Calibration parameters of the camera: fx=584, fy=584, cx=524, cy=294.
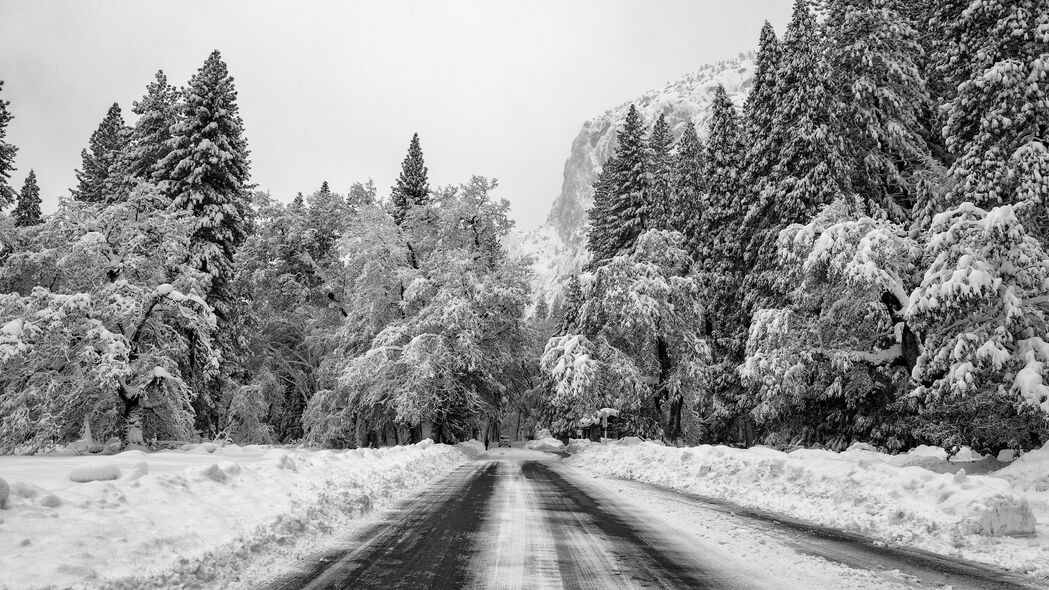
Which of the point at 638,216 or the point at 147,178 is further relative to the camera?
the point at 638,216

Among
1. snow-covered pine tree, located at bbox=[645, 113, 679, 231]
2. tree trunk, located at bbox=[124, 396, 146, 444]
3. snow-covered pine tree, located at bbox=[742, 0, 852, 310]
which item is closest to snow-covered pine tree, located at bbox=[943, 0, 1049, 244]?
snow-covered pine tree, located at bbox=[742, 0, 852, 310]

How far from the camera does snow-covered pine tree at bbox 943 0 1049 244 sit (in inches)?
579

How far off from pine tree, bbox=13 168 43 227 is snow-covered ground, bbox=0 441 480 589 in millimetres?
38842

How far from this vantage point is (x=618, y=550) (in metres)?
6.17

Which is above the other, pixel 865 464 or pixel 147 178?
pixel 147 178

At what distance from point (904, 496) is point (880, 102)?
58.7 feet

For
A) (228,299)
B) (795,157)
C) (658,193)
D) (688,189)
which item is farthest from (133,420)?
(688,189)

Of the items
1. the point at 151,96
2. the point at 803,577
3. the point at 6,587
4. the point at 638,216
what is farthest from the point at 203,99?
the point at 803,577

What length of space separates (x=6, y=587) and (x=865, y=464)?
1081 centimetres

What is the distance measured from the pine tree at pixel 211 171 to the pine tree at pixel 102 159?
6.47 metres

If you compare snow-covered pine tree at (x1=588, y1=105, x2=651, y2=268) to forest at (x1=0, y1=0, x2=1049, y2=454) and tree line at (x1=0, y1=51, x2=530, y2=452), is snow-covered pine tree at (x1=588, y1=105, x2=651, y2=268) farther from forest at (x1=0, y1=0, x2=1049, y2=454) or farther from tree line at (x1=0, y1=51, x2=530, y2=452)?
tree line at (x1=0, y1=51, x2=530, y2=452)

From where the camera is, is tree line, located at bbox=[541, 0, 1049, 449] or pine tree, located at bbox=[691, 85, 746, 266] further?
pine tree, located at bbox=[691, 85, 746, 266]

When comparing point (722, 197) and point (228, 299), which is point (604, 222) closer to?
point (722, 197)

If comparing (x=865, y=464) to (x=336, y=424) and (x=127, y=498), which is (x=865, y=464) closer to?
(x=127, y=498)
